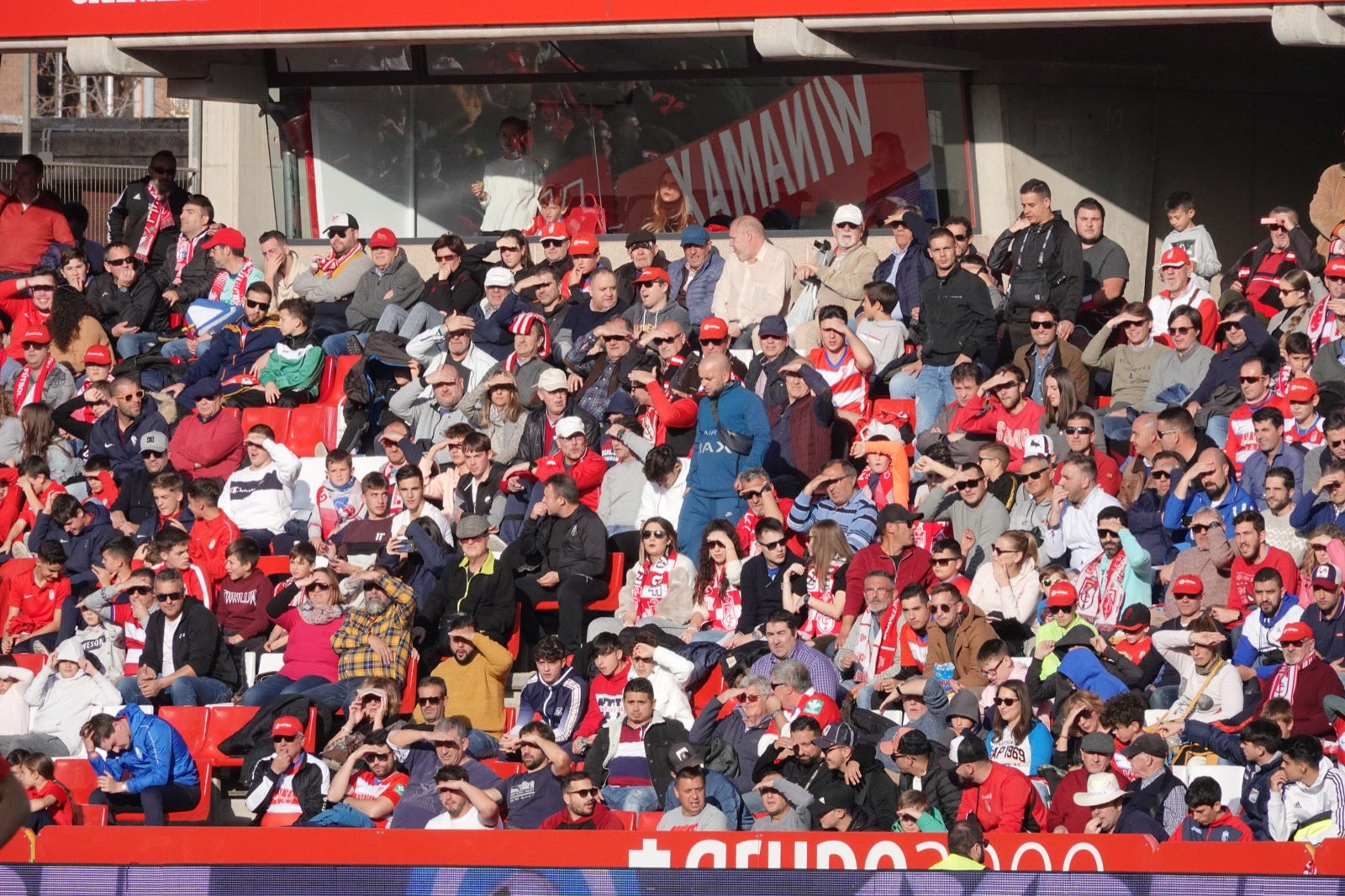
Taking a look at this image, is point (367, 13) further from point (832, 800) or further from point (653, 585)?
point (832, 800)

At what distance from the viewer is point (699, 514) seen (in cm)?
1230

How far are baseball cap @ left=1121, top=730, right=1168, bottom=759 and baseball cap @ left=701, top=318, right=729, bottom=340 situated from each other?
4363 mm

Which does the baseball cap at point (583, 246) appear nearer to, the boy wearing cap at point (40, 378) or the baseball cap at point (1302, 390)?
the boy wearing cap at point (40, 378)

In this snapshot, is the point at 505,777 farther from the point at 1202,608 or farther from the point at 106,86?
the point at 106,86

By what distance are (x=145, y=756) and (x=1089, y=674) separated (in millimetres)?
5015

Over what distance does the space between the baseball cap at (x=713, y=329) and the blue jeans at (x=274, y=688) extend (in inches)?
126

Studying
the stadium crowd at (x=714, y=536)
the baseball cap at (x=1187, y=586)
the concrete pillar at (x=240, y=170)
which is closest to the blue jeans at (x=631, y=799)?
the stadium crowd at (x=714, y=536)

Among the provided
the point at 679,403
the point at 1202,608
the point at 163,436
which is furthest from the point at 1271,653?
the point at 163,436

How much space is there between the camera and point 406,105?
17.0m

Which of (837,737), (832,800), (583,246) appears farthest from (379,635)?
(583,246)

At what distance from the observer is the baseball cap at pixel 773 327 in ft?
42.2

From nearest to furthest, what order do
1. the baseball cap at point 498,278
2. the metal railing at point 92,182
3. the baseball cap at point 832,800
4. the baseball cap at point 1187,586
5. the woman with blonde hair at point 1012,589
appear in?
the baseball cap at point 832,800 < the baseball cap at point 1187,586 < the woman with blonde hair at point 1012,589 < the baseball cap at point 498,278 < the metal railing at point 92,182

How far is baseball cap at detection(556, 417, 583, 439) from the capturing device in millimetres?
12727

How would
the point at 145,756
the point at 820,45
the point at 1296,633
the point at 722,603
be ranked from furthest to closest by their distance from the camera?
the point at 820,45
the point at 722,603
the point at 145,756
the point at 1296,633
